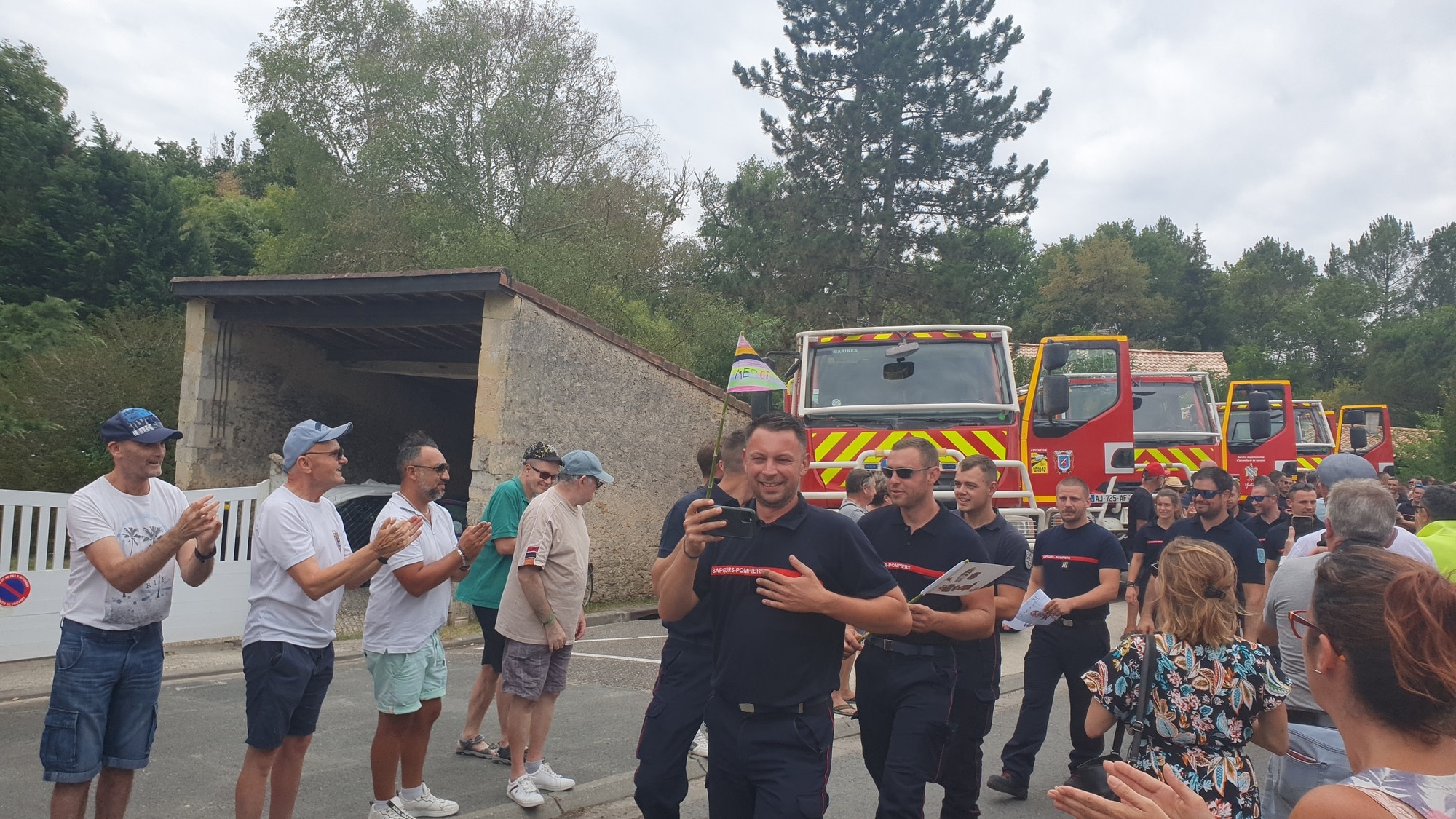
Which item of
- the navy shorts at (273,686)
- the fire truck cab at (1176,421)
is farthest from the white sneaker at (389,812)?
the fire truck cab at (1176,421)

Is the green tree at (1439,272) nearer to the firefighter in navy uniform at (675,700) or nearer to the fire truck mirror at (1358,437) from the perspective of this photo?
the fire truck mirror at (1358,437)

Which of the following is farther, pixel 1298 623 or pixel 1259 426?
pixel 1259 426

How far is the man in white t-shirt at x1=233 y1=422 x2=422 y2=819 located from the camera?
14.2ft

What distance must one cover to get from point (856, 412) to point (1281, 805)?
7.32 metres

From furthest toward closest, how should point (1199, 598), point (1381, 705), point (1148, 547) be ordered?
point (1148, 547) → point (1199, 598) → point (1381, 705)

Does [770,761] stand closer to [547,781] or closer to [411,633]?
[411,633]

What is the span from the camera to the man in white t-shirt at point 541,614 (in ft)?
18.3

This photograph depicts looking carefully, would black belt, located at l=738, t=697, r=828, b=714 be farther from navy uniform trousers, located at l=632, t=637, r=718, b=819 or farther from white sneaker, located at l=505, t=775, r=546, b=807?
white sneaker, located at l=505, t=775, r=546, b=807

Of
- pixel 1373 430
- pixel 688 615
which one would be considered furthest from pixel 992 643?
pixel 1373 430

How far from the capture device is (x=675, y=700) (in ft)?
15.4

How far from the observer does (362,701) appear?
7711mm

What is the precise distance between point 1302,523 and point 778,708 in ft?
26.9

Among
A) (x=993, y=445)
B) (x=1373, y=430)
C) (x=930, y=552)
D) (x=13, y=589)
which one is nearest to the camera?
(x=930, y=552)

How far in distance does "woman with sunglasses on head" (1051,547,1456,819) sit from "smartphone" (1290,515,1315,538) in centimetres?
844
